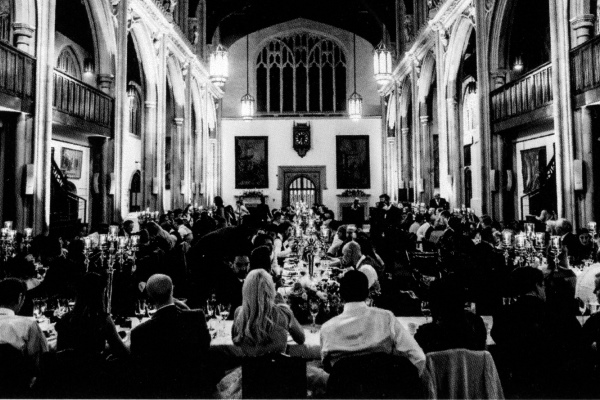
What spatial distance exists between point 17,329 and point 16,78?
7.92m

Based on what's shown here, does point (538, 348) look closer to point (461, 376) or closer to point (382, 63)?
point (461, 376)

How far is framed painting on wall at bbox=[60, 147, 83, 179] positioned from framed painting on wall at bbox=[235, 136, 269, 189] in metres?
10.6

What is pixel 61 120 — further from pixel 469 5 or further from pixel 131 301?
pixel 469 5

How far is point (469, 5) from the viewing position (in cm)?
1487

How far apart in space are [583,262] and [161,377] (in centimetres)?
650

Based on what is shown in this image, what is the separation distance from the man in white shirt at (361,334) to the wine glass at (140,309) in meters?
2.28

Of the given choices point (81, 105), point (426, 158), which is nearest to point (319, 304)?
point (81, 105)

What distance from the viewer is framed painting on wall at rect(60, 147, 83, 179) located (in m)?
17.0

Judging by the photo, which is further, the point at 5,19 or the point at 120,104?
the point at 5,19

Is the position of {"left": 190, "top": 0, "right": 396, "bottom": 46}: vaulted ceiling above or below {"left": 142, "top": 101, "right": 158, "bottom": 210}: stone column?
above

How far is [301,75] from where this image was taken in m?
28.4

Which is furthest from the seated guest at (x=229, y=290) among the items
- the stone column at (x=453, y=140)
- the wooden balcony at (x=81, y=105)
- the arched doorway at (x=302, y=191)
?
the arched doorway at (x=302, y=191)

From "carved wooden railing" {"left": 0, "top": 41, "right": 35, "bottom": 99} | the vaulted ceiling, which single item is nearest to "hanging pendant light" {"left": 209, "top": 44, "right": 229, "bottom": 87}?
the vaulted ceiling

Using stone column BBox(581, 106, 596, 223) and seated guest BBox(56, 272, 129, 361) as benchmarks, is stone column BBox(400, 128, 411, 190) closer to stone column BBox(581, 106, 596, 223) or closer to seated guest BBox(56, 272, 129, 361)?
stone column BBox(581, 106, 596, 223)
